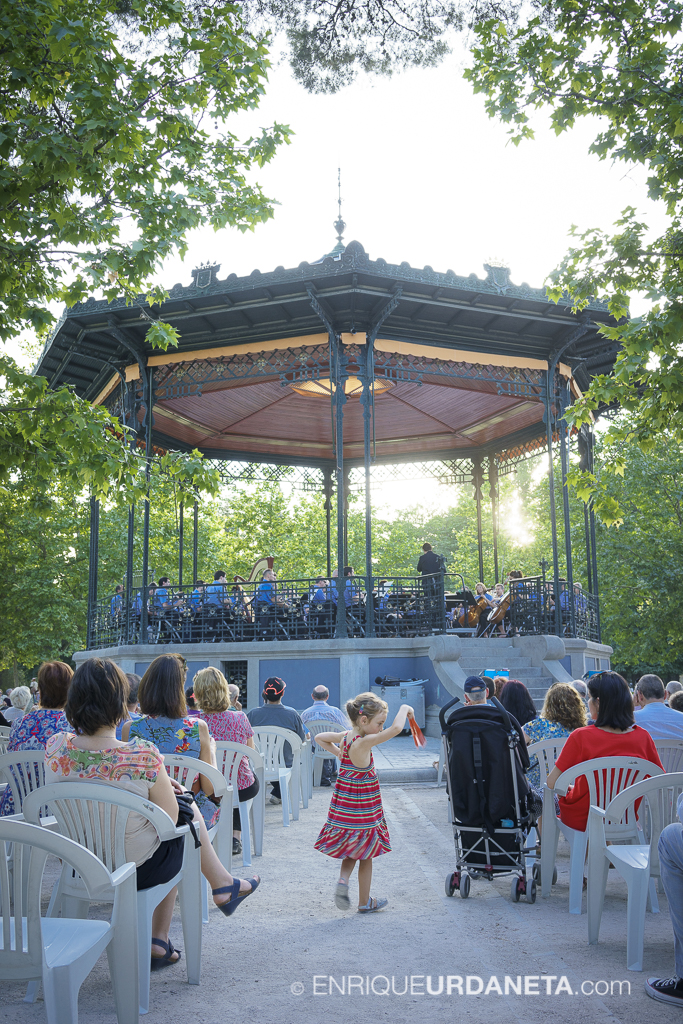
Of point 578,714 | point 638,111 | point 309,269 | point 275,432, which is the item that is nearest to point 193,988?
point 578,714

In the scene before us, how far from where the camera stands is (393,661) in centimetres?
1389

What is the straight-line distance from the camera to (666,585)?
23266 mm

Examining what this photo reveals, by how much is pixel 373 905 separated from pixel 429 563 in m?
11.0

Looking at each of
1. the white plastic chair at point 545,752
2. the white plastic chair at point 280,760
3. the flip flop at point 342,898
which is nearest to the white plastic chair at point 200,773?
the flip flop at point 342,898

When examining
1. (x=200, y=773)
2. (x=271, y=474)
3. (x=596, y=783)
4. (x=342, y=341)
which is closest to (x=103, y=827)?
(x=200, y=773)

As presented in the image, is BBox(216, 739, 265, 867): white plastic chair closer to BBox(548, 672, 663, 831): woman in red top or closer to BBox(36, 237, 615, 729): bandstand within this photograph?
BBox(548, 672, 663, 831): woman in red top

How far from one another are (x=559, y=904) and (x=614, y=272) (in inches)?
199

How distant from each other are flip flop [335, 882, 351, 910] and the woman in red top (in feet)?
4.63

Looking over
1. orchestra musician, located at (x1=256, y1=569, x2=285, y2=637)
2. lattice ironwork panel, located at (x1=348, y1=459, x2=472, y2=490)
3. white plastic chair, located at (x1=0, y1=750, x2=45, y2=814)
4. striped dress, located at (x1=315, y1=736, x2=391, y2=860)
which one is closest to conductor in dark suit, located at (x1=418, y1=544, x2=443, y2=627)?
orchestra musician, located at (x1=256, y1=569, x2=285, y2=637)

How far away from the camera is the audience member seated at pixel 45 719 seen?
514cm

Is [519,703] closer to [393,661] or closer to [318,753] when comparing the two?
[318,753]

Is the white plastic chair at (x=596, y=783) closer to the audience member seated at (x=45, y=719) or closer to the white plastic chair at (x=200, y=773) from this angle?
the white plastic chair at (x=200, y=773)

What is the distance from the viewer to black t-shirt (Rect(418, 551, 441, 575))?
15.3m

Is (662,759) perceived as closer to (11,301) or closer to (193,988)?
(193,988)
